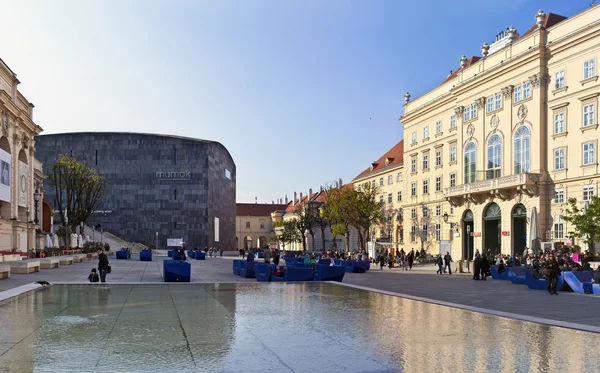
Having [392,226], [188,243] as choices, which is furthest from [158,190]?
[392,226]

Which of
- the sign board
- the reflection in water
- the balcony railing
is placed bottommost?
the sign board

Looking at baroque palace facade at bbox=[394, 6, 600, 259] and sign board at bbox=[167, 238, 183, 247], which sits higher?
baroque palace facade at bbox=[394, 6, 600, 259]

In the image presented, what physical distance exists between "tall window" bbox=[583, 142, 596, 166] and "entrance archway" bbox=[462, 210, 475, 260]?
13200mm

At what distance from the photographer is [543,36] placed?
42375 millimetres

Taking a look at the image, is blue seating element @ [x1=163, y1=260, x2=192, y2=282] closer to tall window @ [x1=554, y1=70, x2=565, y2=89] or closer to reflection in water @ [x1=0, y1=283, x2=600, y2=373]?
reflection in water @ [x1=0, y1=283, x2=600, y2=373]

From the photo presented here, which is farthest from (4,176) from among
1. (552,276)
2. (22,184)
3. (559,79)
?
(559,79)

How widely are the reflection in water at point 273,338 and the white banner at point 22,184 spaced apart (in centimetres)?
4059

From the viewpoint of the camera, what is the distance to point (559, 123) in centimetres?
4141

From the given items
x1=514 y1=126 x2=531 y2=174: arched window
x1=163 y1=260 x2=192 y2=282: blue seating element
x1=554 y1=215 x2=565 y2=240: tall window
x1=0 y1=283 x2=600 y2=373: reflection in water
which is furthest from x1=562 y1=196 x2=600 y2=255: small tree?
x1=163 y1=260 x2=192 y2=282: blue seating element

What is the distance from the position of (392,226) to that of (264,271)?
145 feet

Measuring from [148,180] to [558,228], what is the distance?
293 ft

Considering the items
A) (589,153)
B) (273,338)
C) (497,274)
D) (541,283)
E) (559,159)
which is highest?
(589,153)

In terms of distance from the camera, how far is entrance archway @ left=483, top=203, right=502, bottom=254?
47156 millimetres

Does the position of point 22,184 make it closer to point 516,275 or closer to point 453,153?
point 453,153
